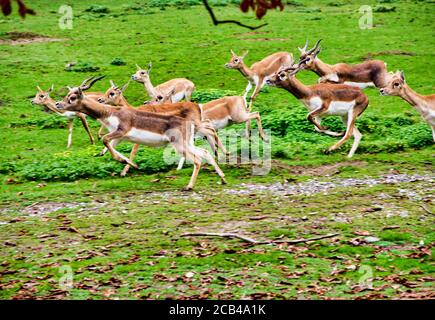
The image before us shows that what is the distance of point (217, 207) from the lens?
10.7 metres

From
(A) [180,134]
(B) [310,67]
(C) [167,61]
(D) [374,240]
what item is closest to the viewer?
(D) [374,240]

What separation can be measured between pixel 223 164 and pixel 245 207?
2.11m

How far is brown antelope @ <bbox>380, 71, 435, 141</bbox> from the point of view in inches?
528

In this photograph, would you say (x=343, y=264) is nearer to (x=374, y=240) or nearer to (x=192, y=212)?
(x=374, y=240)

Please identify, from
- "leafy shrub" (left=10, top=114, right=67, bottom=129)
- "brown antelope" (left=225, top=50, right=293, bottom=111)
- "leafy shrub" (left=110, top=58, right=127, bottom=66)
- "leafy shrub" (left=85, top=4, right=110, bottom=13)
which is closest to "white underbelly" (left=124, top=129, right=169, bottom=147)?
"leafy shrub" (left=10, top=114, right=67, bottom=129)

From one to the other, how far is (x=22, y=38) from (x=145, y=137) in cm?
1281

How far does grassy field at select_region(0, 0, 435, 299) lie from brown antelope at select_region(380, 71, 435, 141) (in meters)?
0.47

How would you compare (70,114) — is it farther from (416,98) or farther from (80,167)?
(416,98)

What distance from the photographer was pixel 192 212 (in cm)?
1049

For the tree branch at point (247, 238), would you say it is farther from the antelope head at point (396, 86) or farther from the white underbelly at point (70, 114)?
the white underbelly at point (70, 114)

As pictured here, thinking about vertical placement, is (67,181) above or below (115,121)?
below

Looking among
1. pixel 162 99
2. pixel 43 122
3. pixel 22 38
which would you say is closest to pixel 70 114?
pixel 43 122

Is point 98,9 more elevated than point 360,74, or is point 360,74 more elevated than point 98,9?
point 98,9

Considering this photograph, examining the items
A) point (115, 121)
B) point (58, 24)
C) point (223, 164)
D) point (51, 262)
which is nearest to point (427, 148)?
point (223, 164)
